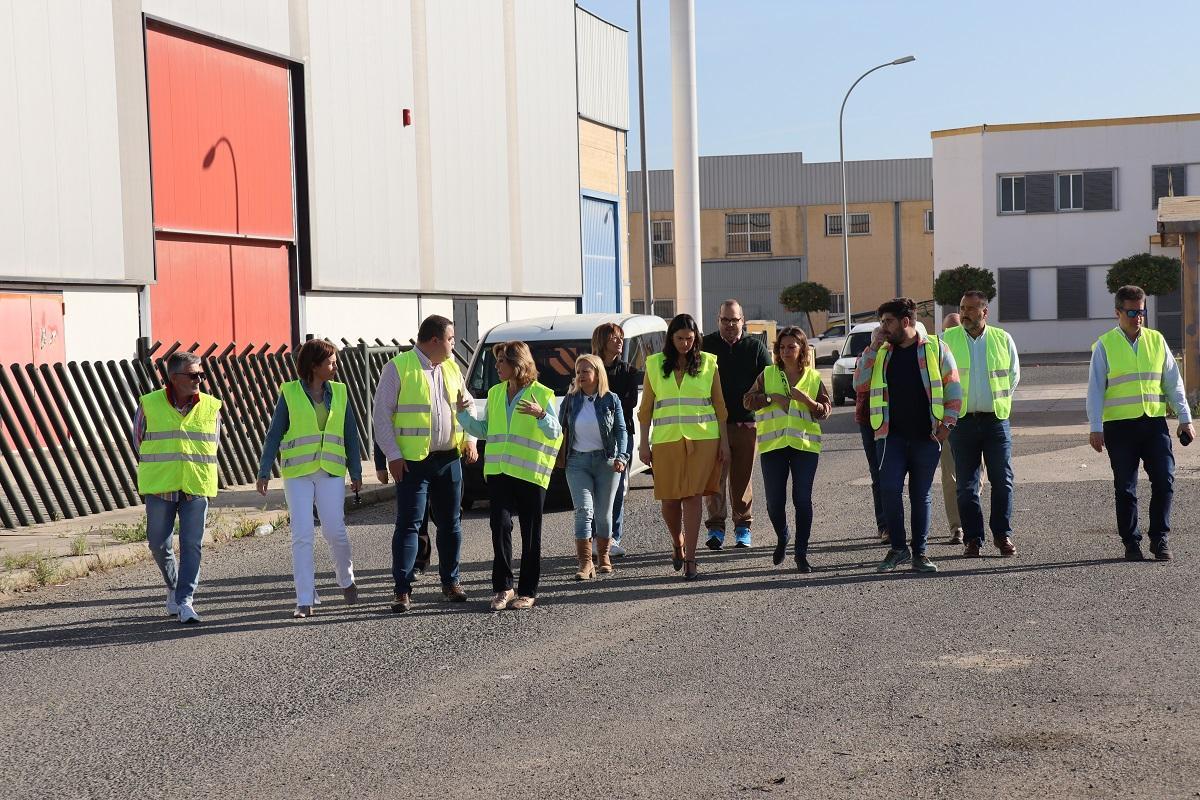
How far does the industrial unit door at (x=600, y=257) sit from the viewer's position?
132ft

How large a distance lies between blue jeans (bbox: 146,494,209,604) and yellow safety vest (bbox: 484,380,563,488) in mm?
1823

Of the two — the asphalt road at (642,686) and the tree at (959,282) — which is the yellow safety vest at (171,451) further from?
the tree at (959,282)

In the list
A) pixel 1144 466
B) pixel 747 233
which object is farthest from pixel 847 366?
pixel 747 233

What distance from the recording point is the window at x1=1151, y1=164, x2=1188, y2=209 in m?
56.0

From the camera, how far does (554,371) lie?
15.4 metres

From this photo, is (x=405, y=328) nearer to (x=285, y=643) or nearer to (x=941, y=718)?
(x=285, y=643)

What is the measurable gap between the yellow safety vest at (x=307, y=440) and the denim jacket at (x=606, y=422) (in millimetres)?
1855

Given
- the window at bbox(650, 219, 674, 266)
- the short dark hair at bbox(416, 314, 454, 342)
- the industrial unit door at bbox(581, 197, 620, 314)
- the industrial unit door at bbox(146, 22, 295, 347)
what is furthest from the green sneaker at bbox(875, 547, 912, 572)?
the window at bbox(650, 219, 674, 266)

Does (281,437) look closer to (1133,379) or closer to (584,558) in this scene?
(584,558)

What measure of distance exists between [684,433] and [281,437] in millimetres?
2712

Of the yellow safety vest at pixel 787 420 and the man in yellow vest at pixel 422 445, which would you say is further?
the yellow safety vest at pixel 787 420

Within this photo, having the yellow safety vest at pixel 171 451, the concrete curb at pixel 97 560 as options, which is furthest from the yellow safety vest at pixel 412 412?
the concrete curb at pixel 97 560

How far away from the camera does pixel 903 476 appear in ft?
34.5

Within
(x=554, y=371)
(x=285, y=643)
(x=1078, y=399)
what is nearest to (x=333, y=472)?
(x=285, y=643)
